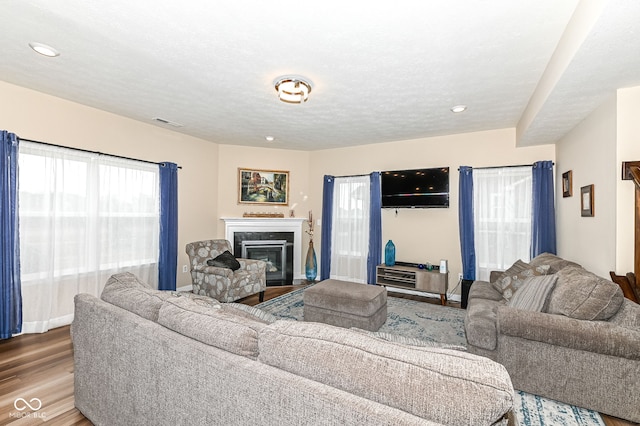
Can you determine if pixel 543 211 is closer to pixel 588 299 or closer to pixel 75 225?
pixel 588 299

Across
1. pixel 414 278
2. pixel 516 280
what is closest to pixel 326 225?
pixel 414 278

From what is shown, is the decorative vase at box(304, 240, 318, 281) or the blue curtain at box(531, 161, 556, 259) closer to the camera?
the blue curtain at box(531, 161, 556, 259)

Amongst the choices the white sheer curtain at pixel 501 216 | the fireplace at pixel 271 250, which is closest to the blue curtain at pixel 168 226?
the fireplace at pixel 271 250

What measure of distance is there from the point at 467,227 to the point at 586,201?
1.64 meters

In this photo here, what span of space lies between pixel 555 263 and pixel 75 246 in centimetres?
551

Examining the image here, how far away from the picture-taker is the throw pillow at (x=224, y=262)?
4.32 m

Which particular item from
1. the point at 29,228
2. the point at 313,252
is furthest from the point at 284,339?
the point at 313,252

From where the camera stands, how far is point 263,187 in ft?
19.0

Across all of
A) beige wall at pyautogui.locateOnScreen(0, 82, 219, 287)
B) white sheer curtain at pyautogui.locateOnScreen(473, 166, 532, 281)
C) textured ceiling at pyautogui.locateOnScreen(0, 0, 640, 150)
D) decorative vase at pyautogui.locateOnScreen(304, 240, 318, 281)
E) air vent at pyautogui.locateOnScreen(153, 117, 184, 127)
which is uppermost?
air vent at pyautogui.locateOnScreen(153, 117, 184, 127)

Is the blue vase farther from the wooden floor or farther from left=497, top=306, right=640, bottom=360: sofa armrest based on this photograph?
the wooden floor

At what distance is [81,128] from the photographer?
11.9 ft

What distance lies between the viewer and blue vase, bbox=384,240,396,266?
5.05 m

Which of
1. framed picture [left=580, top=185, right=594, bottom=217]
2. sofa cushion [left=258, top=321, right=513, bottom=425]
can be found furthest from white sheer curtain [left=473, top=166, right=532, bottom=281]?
sofa cushion [left=258, top=321, right=513, bottom=425]

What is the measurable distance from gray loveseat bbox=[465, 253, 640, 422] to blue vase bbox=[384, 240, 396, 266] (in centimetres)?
258
